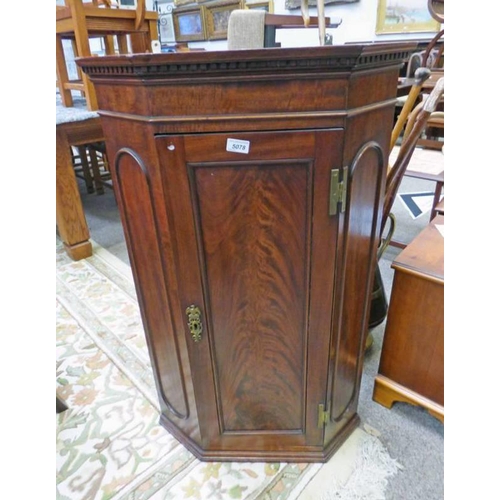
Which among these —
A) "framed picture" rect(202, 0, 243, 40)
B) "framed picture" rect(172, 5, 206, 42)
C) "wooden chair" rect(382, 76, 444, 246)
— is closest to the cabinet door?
"wooden chair" rect(382, 76, 444, 246)

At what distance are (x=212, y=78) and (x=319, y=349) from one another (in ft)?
2.20

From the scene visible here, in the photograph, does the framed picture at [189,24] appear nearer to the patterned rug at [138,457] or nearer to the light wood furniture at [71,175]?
the light wood furniture at [71,175]

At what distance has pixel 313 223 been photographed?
79 cm

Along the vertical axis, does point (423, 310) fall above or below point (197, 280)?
below

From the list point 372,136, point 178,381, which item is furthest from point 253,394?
point 372,136

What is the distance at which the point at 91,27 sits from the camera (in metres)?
1.98

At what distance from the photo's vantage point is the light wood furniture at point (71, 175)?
7.10ft

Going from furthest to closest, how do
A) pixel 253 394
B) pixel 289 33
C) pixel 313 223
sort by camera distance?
pixel 253 394 < pixel 289 33 < pixel 313 223

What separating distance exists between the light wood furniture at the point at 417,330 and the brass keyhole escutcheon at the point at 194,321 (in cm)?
64

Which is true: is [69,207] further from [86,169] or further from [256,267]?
[256,267]

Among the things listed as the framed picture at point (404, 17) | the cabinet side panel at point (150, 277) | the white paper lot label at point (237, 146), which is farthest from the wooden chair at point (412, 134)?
the framed picture at point (404, 17)

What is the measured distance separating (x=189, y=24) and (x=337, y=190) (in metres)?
6.11
